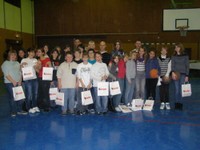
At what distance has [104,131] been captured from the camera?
4773mm

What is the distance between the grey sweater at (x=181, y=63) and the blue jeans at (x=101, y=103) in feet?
6.11

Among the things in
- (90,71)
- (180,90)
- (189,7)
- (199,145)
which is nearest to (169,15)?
(189,7)

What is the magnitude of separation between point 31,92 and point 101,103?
172 centimetres

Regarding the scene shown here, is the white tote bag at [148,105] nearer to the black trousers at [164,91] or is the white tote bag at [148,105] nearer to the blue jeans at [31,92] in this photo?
the black trousers at [164,91]

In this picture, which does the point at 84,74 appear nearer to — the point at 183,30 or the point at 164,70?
the point at 164,70

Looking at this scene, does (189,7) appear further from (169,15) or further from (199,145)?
(199,145)

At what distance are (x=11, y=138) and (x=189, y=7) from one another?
48.1ft

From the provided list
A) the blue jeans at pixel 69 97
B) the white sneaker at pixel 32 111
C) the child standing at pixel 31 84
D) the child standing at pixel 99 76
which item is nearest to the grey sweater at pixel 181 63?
the child standing at pixel 99 76

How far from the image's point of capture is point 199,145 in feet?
13.1

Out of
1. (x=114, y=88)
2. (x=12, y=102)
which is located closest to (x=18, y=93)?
(x=12, y=102)

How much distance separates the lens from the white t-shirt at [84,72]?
577 cm

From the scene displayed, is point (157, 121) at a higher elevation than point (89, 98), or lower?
lower

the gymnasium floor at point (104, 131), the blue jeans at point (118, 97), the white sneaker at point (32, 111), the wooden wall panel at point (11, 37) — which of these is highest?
the wooden wall panel at point (11, 37)

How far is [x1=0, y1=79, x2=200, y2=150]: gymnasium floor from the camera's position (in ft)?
13.3
